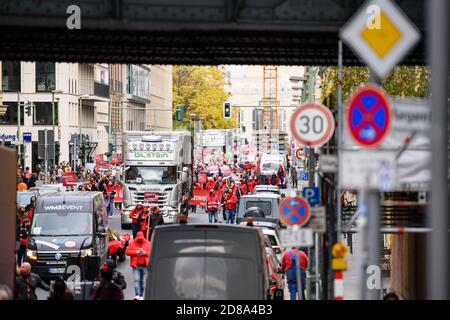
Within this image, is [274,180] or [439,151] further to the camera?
[274,180]

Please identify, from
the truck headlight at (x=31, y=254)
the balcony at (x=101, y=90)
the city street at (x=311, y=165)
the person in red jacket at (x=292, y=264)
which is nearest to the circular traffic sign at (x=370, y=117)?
the city street at (x=311, y=165)

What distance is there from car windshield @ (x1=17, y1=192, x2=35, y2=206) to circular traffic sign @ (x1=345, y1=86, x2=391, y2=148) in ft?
98.9

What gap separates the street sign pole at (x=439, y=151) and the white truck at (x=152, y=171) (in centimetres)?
3633

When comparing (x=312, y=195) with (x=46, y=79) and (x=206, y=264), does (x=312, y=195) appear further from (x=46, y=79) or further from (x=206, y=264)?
(x=46, y=79)

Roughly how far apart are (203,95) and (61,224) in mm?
121211

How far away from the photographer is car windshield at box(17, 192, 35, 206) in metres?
41.1

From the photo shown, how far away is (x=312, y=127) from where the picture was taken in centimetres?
1822

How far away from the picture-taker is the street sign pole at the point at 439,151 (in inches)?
395

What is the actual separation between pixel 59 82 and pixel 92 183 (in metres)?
40.4

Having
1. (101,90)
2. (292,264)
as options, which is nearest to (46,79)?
(101,90)

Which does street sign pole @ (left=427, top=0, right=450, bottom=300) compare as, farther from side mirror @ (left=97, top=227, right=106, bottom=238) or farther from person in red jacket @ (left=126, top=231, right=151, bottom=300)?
side mirror @ (left=97, top=227, right=106, bottom=238)

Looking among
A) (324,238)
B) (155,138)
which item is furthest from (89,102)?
(324,238)

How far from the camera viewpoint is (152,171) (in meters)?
47.6
